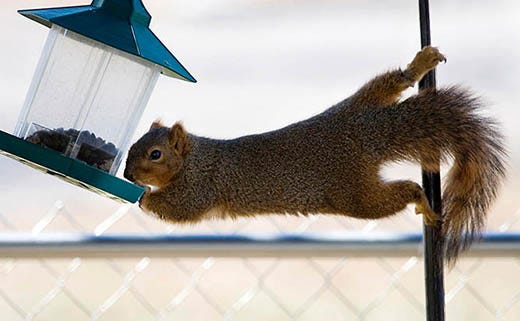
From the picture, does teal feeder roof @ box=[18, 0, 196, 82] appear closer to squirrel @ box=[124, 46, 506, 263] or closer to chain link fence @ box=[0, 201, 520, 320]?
squirrel @ box=[124, 46, 506, 263]

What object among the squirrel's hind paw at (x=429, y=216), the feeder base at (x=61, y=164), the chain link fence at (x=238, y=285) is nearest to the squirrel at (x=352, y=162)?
the squirrel's hind paw at (x=429, y=216)

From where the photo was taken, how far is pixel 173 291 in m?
2.15

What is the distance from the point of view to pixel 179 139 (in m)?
1.53

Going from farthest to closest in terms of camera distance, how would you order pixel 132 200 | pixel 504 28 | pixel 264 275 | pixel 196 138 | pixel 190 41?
pixel 504 28 < pixel 190 41 < pixel 264 275 < pixel 196 138 < pixel 132 200

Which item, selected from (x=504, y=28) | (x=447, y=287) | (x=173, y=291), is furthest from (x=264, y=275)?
(x=504, y=28)

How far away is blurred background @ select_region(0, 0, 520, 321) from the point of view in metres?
2.08

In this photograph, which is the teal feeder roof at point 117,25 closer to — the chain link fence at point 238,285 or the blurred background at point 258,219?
the blurred background at point 258,219

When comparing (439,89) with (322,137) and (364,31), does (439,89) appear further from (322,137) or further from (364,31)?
(364,31)

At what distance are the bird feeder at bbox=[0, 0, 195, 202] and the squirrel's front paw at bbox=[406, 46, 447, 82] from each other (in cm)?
30

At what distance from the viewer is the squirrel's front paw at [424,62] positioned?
51.3 inches

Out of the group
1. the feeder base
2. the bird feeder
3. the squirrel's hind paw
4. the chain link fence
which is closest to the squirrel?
the squirrel's hind paw

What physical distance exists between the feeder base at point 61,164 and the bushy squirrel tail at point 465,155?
0.39 metres

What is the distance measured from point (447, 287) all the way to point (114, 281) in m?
0.71

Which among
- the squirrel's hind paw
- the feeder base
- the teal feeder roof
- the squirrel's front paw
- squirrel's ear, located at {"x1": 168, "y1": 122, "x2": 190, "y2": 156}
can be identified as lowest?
A: the feeder base
